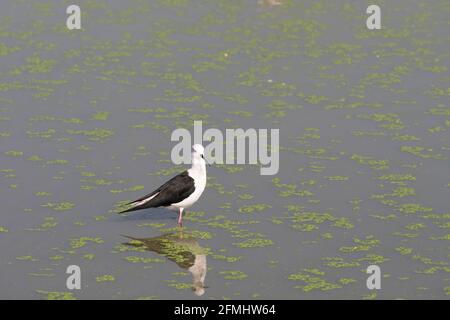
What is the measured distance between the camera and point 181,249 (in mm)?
11227

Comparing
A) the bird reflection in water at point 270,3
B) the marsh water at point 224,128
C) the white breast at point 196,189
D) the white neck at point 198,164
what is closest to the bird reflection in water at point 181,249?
the marsh water at point 224,128

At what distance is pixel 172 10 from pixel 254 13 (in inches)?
75.2

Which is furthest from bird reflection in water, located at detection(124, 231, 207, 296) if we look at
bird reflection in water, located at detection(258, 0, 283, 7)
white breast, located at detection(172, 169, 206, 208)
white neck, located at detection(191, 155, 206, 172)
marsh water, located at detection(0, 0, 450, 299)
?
bird reflection in water, located at detection(258, 0, 283, 7)

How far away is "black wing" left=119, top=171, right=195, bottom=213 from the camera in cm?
1173

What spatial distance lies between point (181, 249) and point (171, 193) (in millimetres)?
843

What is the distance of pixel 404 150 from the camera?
47.6ft

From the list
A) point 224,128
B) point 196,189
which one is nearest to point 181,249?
point 196,189

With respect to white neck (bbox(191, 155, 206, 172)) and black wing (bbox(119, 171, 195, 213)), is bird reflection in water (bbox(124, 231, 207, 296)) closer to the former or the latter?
black wing (bbox(119, 171, 195, 213))

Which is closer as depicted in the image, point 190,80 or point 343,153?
point 343,153

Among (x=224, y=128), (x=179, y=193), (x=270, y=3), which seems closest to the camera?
(x=179, y=193)

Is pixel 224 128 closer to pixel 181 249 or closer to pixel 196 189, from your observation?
pixel 196 189

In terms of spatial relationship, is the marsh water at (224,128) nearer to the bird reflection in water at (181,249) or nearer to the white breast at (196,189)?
the bird reflection in water at (181,249)
